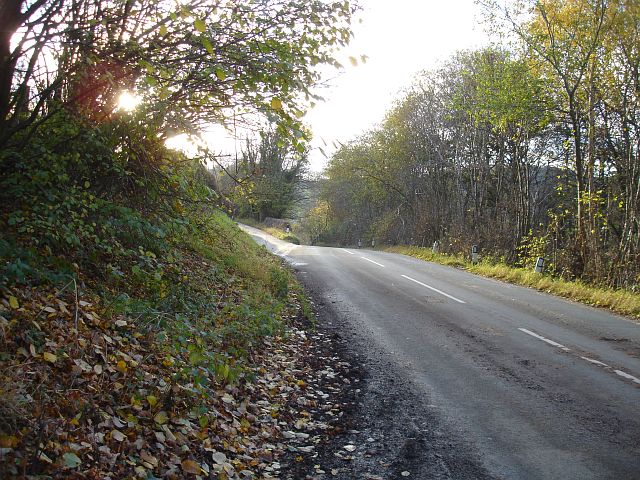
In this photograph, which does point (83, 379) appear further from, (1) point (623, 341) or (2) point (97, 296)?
(1) point (623, 341)

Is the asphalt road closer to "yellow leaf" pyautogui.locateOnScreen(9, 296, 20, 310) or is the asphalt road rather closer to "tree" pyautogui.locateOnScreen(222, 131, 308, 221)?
"tree" pyautogui.locateOnScreen(222, 131, 308, 221)

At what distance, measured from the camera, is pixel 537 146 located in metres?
23.1

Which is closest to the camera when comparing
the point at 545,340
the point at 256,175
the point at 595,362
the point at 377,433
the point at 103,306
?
the point at 377,433

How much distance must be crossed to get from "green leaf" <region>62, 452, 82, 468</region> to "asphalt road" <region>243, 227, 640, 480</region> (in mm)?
2642

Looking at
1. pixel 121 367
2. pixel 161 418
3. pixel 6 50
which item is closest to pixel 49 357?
pixel 121 367

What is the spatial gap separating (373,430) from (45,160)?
497 centimetres

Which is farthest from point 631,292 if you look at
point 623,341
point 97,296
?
point 97,296

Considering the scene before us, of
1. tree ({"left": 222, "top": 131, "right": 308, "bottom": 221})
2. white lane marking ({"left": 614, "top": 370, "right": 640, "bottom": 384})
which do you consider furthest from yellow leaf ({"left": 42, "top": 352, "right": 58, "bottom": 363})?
white lane marking ({"left": 614, "top": 370, "right": 640, "bottom": 384})

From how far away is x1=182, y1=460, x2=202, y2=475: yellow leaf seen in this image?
11.9 ft

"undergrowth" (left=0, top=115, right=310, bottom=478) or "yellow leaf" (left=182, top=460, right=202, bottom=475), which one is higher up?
"undergrowth" (left=0, top=115, right=310, bottom=478)

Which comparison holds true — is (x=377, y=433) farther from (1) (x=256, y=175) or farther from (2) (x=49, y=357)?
(1) (x=256, y=175)

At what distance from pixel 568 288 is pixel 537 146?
10.9 meters

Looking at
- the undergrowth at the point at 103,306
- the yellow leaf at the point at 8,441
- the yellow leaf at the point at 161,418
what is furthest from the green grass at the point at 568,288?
the yellow leaf at the point at 8,441

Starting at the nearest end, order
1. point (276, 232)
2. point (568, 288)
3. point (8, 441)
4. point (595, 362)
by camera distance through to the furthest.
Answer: point (8, 441) < point (595, 362) < point (568, 288) < point (276, 232)
